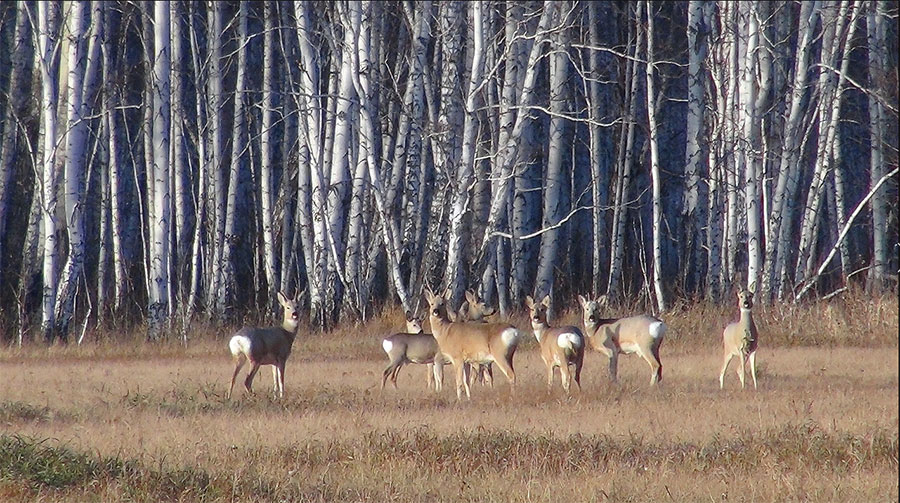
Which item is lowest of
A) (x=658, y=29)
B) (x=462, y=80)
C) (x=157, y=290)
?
(x=157, y=290)

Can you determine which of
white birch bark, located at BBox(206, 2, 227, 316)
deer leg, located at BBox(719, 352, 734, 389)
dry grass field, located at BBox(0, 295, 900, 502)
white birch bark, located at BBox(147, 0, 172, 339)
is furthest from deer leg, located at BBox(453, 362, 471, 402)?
white birch bark, located at BBox(206, 2, 227, 316)

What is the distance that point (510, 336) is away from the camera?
12836mm

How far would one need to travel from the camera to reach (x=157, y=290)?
18.5 m

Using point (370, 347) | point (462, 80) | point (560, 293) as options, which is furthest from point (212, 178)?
point (560, 293)

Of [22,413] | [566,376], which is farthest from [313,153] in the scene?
[22,413]

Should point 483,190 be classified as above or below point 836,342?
above

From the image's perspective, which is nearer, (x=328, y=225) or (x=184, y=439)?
(x=184, y=439)

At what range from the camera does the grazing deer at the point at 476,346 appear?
42.1 ft

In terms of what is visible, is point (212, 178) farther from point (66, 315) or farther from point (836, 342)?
point (836, 342)

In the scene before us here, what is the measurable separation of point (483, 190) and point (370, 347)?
518 centimetres

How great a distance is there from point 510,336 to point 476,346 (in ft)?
1.51

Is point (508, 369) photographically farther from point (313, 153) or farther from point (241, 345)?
point (313, 153)

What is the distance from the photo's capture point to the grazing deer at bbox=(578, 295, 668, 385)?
13.4 meters

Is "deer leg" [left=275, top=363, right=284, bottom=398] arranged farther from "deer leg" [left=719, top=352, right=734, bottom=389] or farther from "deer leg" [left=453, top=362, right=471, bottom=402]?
"deer leg" [left=719, top=352, right=734, bottom=389]
